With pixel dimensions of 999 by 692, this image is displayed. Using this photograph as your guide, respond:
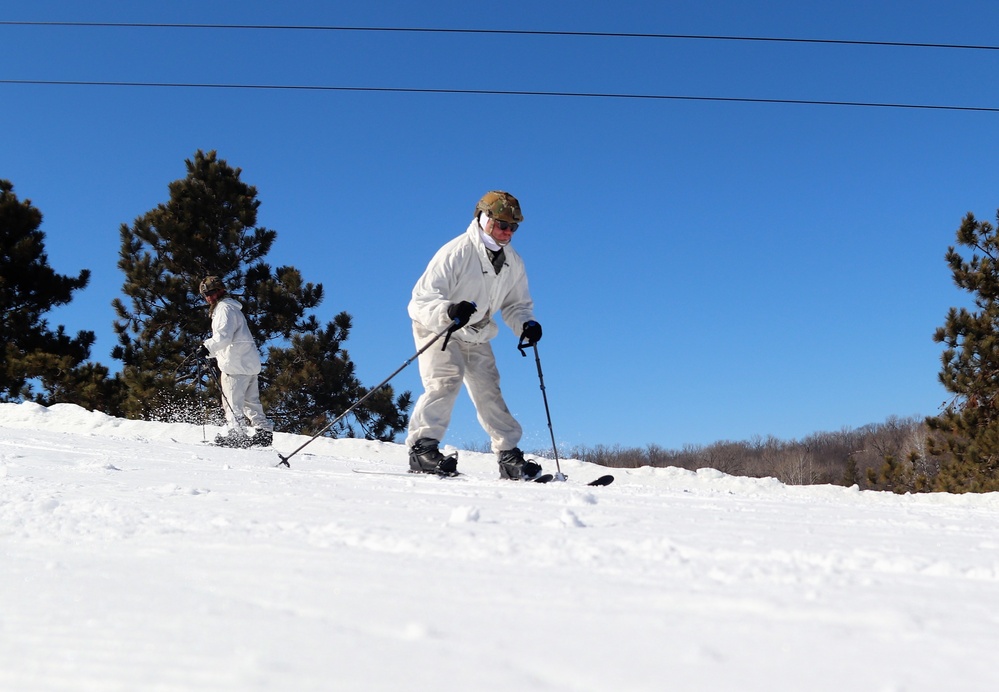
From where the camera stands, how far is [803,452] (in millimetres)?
73625

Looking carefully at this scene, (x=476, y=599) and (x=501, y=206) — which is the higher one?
(x=501, y=206)

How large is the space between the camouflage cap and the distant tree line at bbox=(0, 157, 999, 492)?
1170cm

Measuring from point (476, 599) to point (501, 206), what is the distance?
14.3 ft

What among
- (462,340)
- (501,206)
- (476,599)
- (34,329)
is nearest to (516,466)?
(462,340)

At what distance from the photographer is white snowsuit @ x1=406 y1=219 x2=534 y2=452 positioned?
566cm

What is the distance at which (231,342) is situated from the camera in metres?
9.55

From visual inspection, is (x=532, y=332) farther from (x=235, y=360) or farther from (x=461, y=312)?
(x=235, y=360)

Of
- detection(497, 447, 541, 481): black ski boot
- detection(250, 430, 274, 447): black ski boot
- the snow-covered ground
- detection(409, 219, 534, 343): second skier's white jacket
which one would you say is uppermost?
detection(409, 219, 534, 343): second skier's white jacket

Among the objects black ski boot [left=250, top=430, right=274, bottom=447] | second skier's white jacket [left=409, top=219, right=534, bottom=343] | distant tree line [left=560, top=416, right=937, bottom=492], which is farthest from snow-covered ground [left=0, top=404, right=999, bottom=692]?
distant tree line [left=560, top=416, right=937, bottom=492]

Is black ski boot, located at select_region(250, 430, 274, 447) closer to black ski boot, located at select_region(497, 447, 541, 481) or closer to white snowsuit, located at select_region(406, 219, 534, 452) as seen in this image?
white snowsuit, located at select_region(406, 219, 534, 452)

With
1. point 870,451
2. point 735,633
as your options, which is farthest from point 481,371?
point 870,451

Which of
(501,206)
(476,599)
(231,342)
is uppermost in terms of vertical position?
(501,206)

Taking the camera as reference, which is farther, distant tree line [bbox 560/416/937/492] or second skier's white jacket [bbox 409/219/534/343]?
distant tree line [bbox 560/416/937/492]

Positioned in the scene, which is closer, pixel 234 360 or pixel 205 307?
pixel 234 360
